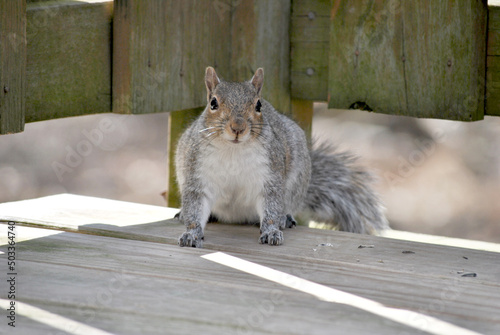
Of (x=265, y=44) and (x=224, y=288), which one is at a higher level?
(x=265, y=44)

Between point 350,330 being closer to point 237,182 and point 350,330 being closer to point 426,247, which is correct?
point 426,247

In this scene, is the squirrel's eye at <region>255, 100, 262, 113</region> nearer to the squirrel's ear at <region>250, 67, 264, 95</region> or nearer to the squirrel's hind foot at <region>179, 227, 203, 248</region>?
the squirrel's ear at <region>250, 67, 264, 95</region>

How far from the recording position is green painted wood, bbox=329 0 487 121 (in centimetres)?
253

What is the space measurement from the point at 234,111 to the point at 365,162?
298 centimetres

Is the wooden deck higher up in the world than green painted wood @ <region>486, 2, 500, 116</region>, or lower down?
lower down

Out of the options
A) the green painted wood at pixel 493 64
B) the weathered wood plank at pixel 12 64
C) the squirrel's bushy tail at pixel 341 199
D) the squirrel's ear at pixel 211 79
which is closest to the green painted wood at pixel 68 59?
the weathered wood plank at pixel 12 64

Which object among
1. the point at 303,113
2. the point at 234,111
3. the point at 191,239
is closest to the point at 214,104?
the point at 234,111

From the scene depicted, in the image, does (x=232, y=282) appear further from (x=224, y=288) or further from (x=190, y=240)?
(x=190, y=240)

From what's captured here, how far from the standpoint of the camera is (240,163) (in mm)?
2486

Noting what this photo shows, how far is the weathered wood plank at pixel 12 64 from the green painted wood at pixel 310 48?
3.75ft

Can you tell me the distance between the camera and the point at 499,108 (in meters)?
2.54

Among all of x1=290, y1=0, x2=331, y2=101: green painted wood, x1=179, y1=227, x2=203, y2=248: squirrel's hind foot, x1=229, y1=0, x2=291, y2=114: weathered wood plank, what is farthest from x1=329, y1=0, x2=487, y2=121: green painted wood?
x1=179, y1=227, x2=203, y2=248: squirrel's hind foot

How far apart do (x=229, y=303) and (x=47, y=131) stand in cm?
429

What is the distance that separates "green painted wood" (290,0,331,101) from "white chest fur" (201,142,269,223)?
0.52m
